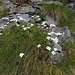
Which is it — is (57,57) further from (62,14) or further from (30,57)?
(62,14)

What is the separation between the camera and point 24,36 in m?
4.86

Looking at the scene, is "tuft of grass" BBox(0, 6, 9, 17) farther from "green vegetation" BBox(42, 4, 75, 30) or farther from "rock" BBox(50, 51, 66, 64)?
"rock" BBox(50, 51, 66, 64)

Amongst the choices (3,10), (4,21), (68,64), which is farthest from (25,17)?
(68,64)

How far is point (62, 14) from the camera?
591cm

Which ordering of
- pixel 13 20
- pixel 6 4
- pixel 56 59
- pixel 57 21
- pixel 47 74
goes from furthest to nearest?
pixel 6 4 → pixel 57 21 → pixel 13 20 → pixel 56 59 → pixel 47 74

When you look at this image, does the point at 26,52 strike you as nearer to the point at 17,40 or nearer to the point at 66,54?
the point at 17,40

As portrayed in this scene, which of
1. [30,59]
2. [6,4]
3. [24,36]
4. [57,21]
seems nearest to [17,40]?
[24,36]

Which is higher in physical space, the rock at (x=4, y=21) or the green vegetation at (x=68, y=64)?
the rock at (x=4, y=21)

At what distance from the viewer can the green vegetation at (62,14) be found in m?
5.87

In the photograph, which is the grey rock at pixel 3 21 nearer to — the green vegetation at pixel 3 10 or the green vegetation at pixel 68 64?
the green vegetation at pixel 3 10

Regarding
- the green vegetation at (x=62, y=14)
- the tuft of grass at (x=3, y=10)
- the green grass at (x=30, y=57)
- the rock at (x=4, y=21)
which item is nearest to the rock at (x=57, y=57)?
the green grass at (x=30, y=57)

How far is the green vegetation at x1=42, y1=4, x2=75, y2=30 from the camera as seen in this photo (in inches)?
231

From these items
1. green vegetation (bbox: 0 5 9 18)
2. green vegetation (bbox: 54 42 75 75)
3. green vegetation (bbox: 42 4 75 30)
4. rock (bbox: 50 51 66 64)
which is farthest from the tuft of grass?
rock (bbox: 50 51 66 64)

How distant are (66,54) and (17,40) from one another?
96 centimetres
